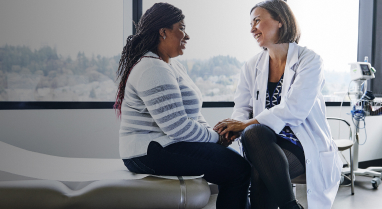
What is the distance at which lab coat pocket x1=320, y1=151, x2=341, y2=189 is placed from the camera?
130 centimetres

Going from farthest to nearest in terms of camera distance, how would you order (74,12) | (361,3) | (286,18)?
(361,3), (74,12), (286,18)

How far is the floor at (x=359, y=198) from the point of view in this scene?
84.3 inches

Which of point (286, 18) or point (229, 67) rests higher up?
point (286, 18)

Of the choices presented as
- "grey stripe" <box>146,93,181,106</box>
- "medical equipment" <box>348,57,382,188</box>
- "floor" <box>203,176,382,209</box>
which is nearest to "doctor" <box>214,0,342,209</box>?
"grey stripe" <box>146,93,181,106</box>

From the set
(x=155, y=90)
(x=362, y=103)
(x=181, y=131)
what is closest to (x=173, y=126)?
(x=181, y=131)

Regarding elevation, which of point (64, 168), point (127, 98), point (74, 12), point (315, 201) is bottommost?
point (315, 201)

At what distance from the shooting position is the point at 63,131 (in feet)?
6.47

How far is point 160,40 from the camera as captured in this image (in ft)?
4.15

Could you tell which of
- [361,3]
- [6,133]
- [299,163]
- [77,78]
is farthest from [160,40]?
[361,3]

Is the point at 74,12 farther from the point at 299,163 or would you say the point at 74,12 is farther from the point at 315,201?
the point at 315,201

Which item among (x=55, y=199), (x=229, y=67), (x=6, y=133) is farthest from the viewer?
(x=229, y=67)

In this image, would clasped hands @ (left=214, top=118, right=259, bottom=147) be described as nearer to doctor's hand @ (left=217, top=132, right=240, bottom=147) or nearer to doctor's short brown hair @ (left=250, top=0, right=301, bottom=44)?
doctor's hand @ (left=217, top=132, right=240, bottom=147)

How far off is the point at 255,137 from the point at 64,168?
3.00 feet

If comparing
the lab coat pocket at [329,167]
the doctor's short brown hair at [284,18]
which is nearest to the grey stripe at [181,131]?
the lab coat pocket at [329,167]
